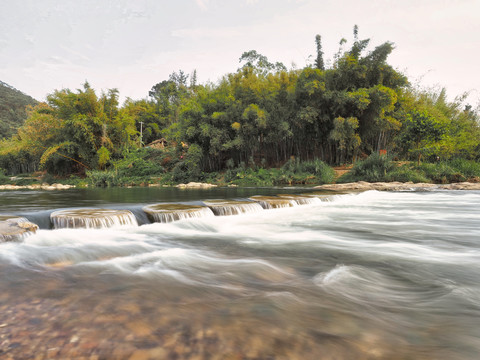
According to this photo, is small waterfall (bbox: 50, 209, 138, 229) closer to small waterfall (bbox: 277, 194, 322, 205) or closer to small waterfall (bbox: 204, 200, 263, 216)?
small waterfall (bbox: 204, 200, 263, 216)

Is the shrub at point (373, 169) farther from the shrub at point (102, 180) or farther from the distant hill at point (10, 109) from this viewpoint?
the distant hill at point (10, 109)

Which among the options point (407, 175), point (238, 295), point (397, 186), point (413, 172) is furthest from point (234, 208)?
point (413, 172)

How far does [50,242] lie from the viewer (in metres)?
3.75

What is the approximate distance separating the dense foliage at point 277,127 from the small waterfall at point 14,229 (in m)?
13.7

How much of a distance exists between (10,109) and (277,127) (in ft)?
193

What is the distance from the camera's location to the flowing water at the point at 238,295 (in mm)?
1352

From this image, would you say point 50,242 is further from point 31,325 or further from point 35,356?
point 35,356

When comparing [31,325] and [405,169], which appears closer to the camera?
[31,325]

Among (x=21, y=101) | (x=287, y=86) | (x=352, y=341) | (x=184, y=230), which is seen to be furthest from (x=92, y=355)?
(x=21, y=101)

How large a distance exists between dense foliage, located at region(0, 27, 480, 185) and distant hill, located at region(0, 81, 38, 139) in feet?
99.6

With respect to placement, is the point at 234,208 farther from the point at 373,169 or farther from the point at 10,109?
the point at 10,109

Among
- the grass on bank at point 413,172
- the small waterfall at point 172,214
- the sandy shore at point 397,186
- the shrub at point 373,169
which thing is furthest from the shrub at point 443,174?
the small waterfall at point 172,214

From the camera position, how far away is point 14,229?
3.71 m

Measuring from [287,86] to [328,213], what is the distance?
14425mm
